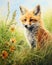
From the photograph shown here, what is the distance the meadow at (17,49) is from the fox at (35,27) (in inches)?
1.4

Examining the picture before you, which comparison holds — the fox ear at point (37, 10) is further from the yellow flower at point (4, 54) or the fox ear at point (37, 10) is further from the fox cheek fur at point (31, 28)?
the yellow flower at point (4, 54)

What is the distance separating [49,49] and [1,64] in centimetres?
39

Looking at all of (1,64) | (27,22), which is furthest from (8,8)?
(1,64)

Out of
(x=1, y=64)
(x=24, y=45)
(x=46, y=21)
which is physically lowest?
(x=1, y=64)

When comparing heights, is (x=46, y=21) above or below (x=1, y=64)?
above

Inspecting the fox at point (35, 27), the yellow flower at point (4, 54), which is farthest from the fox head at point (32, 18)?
the yellow flower at point (4, 54)

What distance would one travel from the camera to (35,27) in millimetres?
2053

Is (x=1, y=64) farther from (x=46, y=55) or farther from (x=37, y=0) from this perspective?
(x=37, y=0)

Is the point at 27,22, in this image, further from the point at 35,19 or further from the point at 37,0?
the point at 37,0

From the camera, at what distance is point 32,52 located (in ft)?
6.63

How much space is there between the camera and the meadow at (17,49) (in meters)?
2.00

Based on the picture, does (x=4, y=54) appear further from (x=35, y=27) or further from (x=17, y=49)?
(x=35, y=27)

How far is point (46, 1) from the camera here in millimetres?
2100

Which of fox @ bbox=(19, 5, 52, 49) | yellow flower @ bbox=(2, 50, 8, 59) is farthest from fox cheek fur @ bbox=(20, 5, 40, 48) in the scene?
yellow flower @ bbox=(2, 50, 8, 59)
